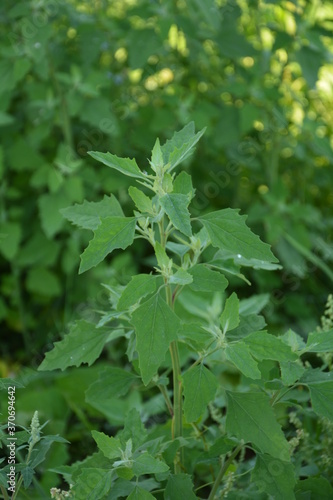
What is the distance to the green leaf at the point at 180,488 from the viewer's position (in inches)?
37.3

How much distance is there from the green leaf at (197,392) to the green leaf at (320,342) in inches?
5.4

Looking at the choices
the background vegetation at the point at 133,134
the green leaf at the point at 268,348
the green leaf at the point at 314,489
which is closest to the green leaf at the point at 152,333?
the green leaf at the point at 268,348

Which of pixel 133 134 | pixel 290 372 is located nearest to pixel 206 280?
pixel 290 372

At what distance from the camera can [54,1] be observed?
87.8 inches

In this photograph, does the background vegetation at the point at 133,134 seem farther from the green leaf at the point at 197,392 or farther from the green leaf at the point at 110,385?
the green leaf at the point at 197,392

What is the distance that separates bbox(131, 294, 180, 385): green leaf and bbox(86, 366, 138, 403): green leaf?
0.22 metres

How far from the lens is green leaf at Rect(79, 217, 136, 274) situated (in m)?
0.88

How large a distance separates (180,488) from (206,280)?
275 mm

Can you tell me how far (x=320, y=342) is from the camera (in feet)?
3.19

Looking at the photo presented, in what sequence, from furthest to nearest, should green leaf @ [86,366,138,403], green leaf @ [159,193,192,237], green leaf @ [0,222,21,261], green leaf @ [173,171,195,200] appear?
green leaf @ [0,222,21,261] < green leaf @ [86,366,138,403] < green leaf @ [173,171,195,200] < green leaf @ [159,193,192,237]

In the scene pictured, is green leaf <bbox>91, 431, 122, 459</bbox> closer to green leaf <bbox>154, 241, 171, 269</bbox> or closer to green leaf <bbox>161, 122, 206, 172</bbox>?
green leaf <bbox>154, 241, 171, 269</bbox>

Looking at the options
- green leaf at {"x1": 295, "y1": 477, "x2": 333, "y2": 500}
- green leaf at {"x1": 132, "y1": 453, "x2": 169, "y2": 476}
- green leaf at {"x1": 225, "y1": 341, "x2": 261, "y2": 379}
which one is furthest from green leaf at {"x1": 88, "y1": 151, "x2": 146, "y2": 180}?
green leaf at {"x1": 295, "y1": 477, "x2": 333, "y2": 500}

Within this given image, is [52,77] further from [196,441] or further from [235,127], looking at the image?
[196,441]

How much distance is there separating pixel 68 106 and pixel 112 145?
0.27m
